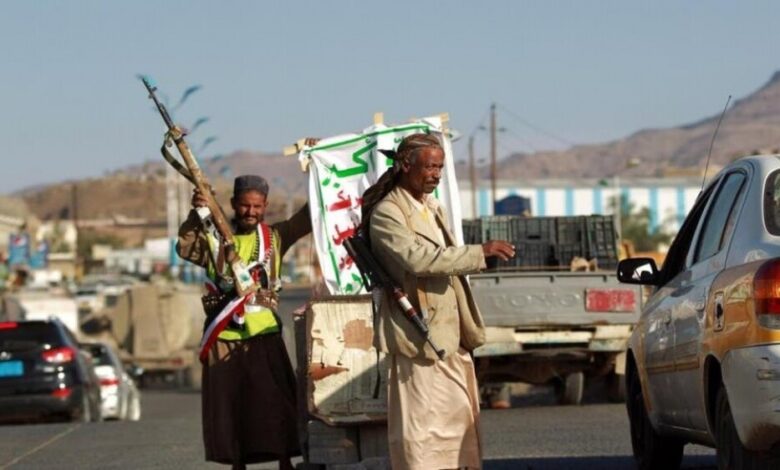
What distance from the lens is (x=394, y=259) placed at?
8305 mm

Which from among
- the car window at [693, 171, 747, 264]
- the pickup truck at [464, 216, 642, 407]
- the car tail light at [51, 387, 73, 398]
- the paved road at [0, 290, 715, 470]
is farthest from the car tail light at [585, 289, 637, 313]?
the car window at [693, 171, 747, 264]

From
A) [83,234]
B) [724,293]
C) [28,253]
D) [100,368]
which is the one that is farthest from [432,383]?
[83,234]

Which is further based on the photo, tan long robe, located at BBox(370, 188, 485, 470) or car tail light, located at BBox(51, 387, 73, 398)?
car tail light, located at BBox(51, 387, 73, 398)

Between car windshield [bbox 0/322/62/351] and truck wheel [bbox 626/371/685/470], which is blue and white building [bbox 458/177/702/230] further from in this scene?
truck wheel [bbox 626/371/685/470]

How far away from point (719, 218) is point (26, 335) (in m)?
15.7

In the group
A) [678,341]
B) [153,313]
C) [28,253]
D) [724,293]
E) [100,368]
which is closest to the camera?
[724,293]

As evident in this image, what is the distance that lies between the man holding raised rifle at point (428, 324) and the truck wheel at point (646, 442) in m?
2.29

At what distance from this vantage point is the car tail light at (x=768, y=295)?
7.46 metres

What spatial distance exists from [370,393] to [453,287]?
1477 millimetres

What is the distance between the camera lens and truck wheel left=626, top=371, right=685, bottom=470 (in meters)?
10.4

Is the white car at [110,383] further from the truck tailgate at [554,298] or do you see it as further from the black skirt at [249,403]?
the black skirt at [249,403]

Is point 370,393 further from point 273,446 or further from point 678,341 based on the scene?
point 678,341

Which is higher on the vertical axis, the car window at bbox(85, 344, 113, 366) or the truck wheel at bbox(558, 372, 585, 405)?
the car window at bbox(85, 344, 113, 366)

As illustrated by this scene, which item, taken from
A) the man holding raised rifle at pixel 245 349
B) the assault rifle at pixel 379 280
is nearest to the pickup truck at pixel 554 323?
the man holding raised rifle at pixel 245 349
